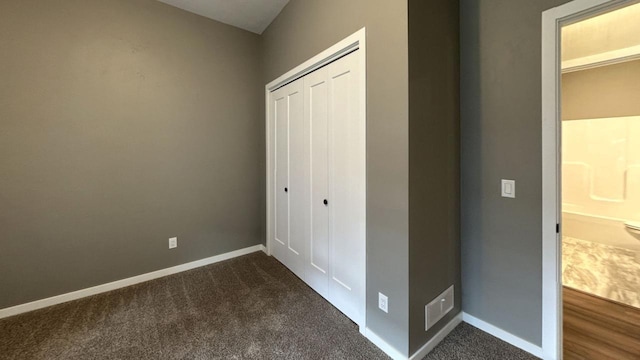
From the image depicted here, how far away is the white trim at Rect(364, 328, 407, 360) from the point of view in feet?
4.96

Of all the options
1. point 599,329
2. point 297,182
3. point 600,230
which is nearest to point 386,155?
point 297,182

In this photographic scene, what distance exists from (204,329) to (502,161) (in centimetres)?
242

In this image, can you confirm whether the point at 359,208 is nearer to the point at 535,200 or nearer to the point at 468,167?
the point at 468,167

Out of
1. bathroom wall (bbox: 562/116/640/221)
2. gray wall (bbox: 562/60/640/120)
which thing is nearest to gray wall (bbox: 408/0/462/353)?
gray wall (bbox: 562/60/640/120)

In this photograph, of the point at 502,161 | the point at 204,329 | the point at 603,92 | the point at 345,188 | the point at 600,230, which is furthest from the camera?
the point at 600,230

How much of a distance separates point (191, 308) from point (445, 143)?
2.40 metres

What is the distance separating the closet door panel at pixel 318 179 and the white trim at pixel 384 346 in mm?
568

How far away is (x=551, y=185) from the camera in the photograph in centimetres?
145

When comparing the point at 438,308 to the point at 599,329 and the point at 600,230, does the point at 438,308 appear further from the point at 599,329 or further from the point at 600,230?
the point at 600,230

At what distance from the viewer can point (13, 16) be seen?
193 centimetres

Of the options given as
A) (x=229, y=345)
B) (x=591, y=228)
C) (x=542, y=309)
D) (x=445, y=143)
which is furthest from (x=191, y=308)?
(x=591, y=228)

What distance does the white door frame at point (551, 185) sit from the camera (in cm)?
141

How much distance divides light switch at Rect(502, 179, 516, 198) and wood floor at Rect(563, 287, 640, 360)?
1035 millimetres

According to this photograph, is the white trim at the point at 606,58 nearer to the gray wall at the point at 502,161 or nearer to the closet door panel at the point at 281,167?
the gray wall at the point at 502,161
